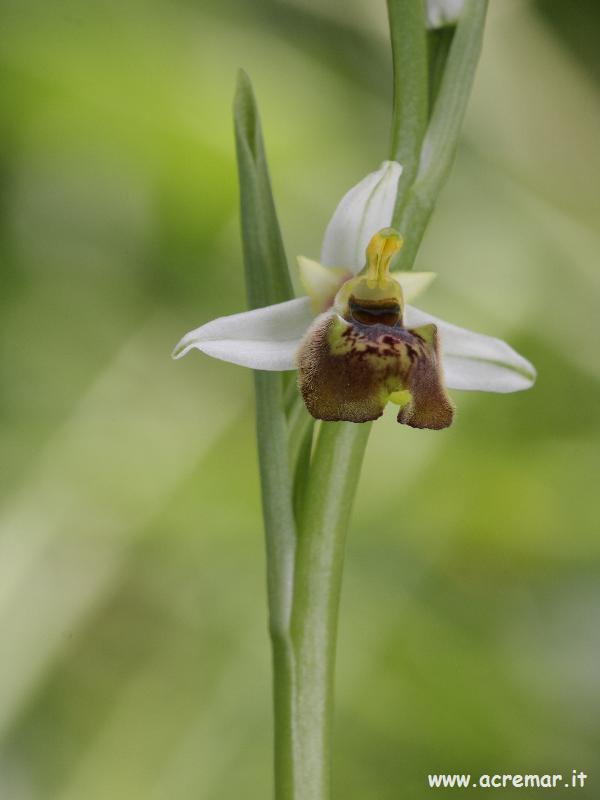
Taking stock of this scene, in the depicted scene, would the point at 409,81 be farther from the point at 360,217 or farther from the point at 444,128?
the point at 360,217

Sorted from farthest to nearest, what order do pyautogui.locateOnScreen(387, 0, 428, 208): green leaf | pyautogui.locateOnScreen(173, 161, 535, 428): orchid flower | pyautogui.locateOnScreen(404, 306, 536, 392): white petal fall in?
pyautogui.locateOnScreen(387, 0, 428, 208): green leaf, pyautogui.locateOnScreen(404, 306, 536, 392): white petal, pyautogui.locateOnScreen(173, 161, 535, 428): orchid flower

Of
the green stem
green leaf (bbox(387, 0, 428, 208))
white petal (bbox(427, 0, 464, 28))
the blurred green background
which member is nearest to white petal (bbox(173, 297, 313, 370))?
the green stem

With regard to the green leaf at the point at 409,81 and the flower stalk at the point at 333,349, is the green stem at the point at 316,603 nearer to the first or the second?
the flower stalk at the point at 333,349

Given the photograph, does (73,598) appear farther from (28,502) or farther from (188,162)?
(188,162)

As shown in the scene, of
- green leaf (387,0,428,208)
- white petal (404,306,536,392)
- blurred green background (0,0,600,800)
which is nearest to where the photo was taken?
white petal (404,306,536,392)

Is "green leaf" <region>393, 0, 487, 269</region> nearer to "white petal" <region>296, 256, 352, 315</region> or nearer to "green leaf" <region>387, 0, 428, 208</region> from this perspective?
"green leaf" <region>387, 0, 428, 208</region>

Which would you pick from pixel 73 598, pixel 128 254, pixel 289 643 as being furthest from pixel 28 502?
pixel 289 643

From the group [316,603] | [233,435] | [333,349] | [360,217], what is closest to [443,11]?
[360,217]
